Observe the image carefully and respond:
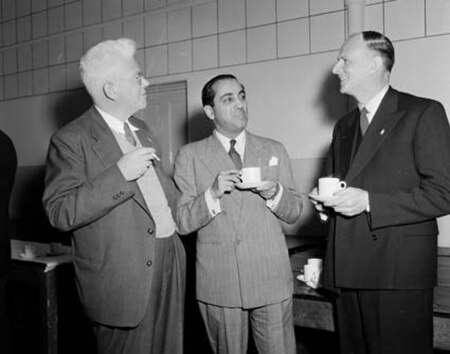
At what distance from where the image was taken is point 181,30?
4.21m

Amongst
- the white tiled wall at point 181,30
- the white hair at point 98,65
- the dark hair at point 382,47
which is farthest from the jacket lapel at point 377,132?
the white tiled wall at point 181,30

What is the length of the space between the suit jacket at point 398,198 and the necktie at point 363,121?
2.6 inches

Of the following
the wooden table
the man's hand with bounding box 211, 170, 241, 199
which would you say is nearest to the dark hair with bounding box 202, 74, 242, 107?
the man's hand with bounding box 211, 170, 241, 199

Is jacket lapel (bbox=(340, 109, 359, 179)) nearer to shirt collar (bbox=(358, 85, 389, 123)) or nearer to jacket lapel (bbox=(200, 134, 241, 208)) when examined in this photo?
shirt collar (bbox=(358, 85, 389, 123))

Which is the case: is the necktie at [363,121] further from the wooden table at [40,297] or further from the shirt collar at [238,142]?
the wooden table at [40,297]

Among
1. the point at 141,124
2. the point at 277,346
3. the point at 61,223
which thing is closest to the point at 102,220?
the point at 61,223

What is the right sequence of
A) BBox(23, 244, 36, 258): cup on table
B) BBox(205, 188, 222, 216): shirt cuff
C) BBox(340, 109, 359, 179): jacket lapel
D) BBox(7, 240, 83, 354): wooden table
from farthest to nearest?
BBox(23, 244, 36, 258): cup on table → BBox(7, 240, 83, 354): wooden table → BBox(205, 188, 222, 216): shirt cuff → BBox(340, 109, 359, 179): jacket lapel

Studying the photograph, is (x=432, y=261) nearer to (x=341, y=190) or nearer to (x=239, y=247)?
(x=341, y=190)

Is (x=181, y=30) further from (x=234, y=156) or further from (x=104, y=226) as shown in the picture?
(x=104, y=226)

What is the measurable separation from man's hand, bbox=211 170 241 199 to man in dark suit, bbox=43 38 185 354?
219 mm

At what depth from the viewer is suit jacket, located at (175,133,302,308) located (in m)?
2.04

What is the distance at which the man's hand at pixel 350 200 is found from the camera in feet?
5.62

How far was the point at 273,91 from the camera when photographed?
147 inches

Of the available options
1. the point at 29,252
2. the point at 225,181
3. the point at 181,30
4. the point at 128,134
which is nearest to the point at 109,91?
the point at 128,134
